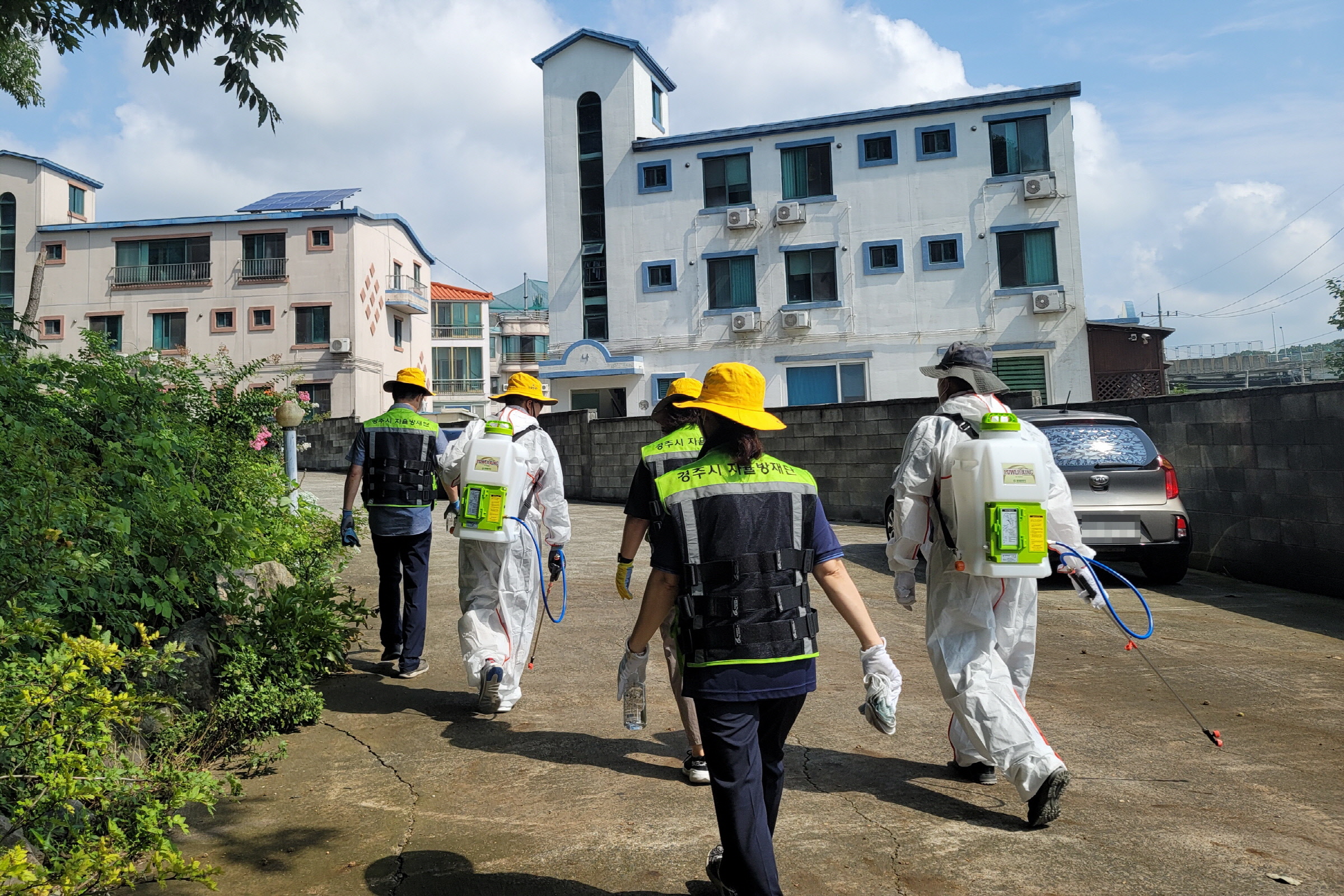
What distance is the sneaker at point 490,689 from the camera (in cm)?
532

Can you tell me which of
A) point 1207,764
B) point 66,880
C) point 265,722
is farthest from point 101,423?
point 1207,764

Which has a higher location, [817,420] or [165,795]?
[817,420]

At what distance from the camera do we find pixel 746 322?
28.9m

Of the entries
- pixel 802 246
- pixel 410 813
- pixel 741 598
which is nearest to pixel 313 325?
pixel 802 246

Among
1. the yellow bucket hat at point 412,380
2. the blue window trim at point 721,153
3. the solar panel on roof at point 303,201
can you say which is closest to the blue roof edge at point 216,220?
the solar panel on roof at point 303,201

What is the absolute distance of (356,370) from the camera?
3828cm

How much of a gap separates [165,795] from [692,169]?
91.2 ft

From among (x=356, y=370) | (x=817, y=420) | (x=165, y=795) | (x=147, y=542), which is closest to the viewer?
(x=165, y=795)

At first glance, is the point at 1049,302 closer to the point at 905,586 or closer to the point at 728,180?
the point at 728,180

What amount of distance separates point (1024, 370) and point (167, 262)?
1261 inches

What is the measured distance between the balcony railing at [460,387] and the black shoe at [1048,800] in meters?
55.6

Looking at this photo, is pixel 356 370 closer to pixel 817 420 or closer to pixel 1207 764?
A: pixel 817 420

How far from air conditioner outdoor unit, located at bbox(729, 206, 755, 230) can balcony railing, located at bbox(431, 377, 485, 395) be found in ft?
105

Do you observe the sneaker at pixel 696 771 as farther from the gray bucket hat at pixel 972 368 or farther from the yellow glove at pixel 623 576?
the gray bucket hat at pixel 972 368
